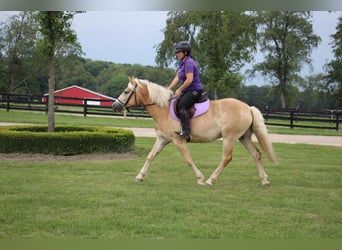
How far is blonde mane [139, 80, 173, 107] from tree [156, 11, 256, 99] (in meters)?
1.21

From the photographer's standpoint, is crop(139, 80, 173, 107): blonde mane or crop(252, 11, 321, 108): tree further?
crop(252, 11, 321, 108): tree

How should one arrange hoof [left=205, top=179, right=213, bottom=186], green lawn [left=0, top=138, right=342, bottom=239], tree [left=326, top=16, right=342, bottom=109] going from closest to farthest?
green lawn [left=0, top=138, right=342, bottom=239]
hoof [left=205, top=179, right=213, bottom=186]
tree [left=326, top=16, right=342, bottom=109]

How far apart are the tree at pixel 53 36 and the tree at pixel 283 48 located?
9.16ft

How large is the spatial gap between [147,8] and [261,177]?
248 centimetres

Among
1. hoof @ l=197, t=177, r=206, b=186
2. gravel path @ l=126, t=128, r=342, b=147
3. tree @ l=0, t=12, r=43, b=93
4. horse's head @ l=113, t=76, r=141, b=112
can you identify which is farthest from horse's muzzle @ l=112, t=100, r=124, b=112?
gravel path @ l=126, t=128, r=342, b=147

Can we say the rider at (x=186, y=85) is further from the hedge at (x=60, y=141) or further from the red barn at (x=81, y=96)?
the hedge at (x=60, y=141)

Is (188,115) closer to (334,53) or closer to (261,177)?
(261,177)

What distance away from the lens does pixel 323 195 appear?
489cm

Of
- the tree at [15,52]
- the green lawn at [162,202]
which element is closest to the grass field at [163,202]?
the green lawn at [162,202]

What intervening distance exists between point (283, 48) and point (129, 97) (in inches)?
106

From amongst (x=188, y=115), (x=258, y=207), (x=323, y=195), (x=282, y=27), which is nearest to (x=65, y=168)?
(x=188, y=115)

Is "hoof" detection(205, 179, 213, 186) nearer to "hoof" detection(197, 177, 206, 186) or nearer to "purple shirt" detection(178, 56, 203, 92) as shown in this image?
"hoof" detection(197, 177, 206, 186)

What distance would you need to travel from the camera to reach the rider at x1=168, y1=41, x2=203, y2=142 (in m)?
4.93

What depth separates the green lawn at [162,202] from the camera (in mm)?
3746
